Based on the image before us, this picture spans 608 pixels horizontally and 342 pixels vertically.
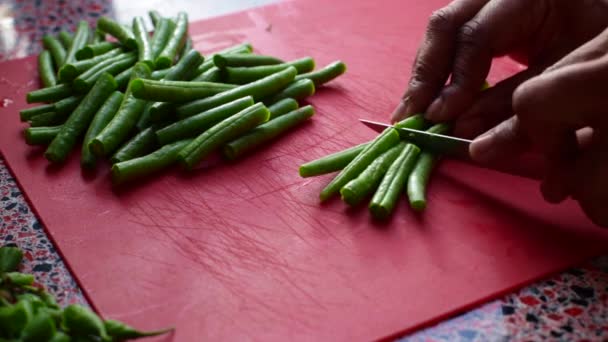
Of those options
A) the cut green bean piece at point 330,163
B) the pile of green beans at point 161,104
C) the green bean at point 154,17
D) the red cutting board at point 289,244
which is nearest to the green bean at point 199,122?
the pile of green beans at point 161,104

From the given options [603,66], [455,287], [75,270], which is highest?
[603,66]

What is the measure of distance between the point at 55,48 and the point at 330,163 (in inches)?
78.7

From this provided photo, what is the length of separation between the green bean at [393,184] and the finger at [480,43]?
0.31 metres

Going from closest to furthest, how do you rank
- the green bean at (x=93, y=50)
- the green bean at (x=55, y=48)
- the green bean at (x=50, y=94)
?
1. the green bean at (x=50, y=94)
2. the green bean at (x=93, y=50)
3. the green bean at (x=55, y=48)

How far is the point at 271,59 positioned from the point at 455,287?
185 cm

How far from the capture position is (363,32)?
173 inches

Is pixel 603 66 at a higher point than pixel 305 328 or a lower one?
higher

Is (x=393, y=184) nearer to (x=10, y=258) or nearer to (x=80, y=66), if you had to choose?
(x=10, y=258)

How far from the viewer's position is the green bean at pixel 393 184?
287cm

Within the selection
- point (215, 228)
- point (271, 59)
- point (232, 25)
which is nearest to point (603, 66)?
point (215, 228)

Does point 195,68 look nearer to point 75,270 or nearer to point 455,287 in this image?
point 75,270

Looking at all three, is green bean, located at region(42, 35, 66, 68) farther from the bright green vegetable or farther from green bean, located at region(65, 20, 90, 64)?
the bright green vegetable

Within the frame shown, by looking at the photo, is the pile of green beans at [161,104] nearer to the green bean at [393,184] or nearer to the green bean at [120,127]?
the green bean at [120,127]

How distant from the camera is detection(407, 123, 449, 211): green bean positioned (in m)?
2.89
